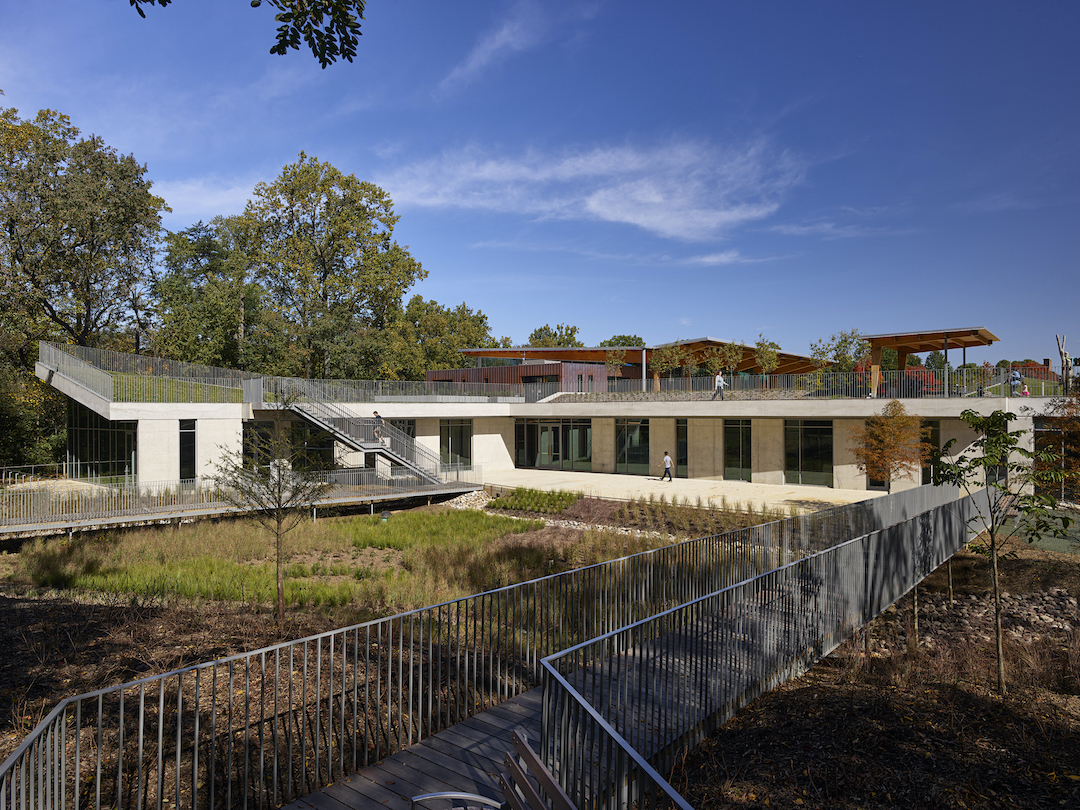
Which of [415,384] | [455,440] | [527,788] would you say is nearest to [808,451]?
[455,440]

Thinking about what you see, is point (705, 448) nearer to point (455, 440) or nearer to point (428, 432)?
point (455, 440)

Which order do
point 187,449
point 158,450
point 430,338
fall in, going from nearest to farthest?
point 158,450 → point 187,449 → point 430,338

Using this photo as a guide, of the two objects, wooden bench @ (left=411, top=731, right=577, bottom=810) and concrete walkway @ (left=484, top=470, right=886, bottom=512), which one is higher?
wooden bench @ (left=411, top=731, right=577, bottom=810)

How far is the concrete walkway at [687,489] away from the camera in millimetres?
22391

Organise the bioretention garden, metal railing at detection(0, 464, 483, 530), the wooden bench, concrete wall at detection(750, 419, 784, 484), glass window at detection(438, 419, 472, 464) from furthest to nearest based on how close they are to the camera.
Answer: glass window at detection(438, 419, 472, 464), concrete wall at detection(750, 419, 784, 484), metal railing at detection(0, 464, 483, 530), the bioretention garden, the wooden bench

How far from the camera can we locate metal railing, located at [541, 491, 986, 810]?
4.37 m

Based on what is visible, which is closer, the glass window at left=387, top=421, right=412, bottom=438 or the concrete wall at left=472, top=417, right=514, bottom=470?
the glass window at left=387, top=421, right=412, bottom=438

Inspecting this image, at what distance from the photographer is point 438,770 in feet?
17.4

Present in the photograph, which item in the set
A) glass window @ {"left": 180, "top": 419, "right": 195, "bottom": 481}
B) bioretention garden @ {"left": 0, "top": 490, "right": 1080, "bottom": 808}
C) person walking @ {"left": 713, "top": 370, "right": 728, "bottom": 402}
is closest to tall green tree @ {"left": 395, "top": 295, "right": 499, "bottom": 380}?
glass window @ {"left": 180, "top": 419, "right": 195, "bottom": 481}

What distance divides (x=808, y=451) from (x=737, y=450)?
3131 millimetres

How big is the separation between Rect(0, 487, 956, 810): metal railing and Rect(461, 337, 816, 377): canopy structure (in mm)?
26364

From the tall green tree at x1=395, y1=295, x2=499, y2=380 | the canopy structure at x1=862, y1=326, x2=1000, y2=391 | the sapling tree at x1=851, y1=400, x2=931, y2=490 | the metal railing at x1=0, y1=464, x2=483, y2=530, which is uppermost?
the tall green tree at x1=395, y1=295, x2=499, y2=380

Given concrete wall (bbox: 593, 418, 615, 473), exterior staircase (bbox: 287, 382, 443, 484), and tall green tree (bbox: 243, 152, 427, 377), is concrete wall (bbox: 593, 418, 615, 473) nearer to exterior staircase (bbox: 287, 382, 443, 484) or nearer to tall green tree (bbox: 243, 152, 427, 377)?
exterior staircase (bbox: 287, 382, 443, 484)

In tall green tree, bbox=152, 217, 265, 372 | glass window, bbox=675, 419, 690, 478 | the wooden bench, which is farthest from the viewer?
tall green tree, bbox=152, 217, 265, 372
